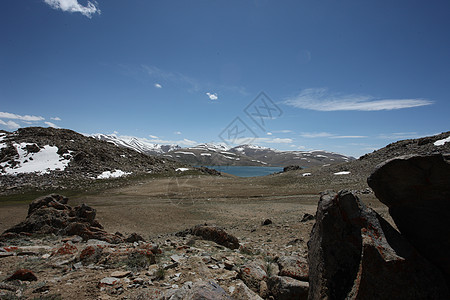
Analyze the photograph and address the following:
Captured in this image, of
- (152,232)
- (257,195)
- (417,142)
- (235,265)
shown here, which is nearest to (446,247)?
(235,265)

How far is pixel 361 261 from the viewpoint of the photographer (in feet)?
12.9

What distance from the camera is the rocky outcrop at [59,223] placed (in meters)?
13.1

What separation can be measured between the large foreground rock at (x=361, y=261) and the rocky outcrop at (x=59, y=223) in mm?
11023

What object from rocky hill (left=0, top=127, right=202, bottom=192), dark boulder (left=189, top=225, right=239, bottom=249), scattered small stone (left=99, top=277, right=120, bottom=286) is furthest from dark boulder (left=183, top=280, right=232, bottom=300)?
rocky hill (left=0, top=127, right=202, bottom=192)

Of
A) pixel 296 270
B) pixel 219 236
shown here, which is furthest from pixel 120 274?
pixel 219 236

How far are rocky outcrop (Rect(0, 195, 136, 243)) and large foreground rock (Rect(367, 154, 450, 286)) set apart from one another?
12.3 meters

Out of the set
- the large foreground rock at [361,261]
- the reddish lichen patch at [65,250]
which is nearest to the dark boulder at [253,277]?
the large foreground rock at [361,261]

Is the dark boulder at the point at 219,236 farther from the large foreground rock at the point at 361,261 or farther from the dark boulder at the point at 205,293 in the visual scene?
the large foreground rock at the point at 361,261

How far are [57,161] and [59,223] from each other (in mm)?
48858

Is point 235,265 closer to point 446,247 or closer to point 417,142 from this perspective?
point 446,247

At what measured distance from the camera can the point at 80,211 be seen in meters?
16.4

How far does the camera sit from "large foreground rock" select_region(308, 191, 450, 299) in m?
3.61

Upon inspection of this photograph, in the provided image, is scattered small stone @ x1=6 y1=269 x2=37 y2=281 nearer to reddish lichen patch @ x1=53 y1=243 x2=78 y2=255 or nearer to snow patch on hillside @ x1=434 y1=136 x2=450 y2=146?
reddish lichen patch @ x1=53 y1=243 x2=78 y2=255

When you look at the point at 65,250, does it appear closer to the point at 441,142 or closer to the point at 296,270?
the point at 296,270
